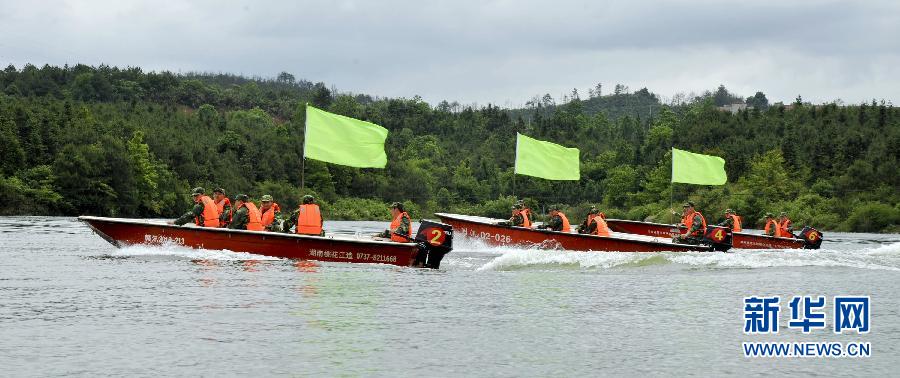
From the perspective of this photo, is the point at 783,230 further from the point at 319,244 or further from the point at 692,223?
the point at 319,244

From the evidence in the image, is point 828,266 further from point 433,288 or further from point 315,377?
point 315,377

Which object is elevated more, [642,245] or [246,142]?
[246,142]

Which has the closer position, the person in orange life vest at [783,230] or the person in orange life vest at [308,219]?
the person in orange life vest at [308,219]

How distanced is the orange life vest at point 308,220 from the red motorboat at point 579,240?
9.13 m

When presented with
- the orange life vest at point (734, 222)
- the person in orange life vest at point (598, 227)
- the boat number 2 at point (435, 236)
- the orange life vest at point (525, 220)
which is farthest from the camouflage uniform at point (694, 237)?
the boat number 2 at point (435, 236)

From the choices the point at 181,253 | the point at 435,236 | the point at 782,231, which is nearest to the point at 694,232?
the point at 782,231

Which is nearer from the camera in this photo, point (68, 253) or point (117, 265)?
point (117, 265)

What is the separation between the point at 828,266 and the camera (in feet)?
103

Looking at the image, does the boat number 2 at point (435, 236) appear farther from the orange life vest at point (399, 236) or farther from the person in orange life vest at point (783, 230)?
the person in orange life vest at point (783, 230)

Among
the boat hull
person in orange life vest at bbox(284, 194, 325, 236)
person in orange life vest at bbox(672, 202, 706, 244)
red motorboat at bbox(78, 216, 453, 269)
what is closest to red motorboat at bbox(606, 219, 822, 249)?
person in orange life vest at bbox(672, 202, 706, 244)

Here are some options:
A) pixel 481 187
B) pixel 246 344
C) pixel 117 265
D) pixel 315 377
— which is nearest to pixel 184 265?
pixel 117 265

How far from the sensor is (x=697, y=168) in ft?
152

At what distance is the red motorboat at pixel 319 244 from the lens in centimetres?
2827

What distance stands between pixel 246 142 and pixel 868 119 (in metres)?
76.0
